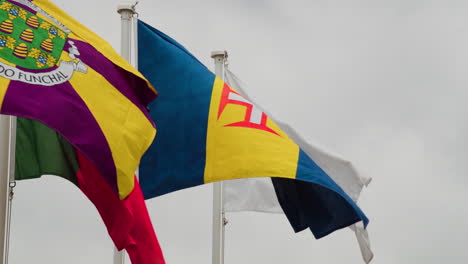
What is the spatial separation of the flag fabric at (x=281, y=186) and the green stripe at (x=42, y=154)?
4335mm

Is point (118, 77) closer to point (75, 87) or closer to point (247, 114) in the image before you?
point (75, 87)

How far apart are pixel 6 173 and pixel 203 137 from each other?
3485 millimetres

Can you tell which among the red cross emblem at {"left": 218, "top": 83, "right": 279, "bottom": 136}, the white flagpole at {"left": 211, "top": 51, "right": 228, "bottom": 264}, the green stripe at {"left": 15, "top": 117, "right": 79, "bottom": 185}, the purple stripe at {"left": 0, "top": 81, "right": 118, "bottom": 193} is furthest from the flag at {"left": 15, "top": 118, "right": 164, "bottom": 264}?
the white flagpole at {"left": 211, "top": 51, "right": 228, "bottom": 264}

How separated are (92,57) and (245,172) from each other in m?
3.46

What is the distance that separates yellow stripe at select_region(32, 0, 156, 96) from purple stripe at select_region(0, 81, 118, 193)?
46.1 inches

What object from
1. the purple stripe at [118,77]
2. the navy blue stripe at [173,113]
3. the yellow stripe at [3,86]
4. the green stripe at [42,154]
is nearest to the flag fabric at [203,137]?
the navy blue stripe at [173,113]

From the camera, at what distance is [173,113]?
619 inches

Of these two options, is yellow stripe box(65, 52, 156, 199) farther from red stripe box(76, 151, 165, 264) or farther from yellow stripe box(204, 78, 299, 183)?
yellow stripe box(204, 78, 299, 183)

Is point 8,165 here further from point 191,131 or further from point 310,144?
point 310,144

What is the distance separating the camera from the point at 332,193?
16.5 meters

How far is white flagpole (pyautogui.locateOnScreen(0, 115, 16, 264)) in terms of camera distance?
12.6 m

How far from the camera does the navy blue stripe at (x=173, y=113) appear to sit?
15.5 m

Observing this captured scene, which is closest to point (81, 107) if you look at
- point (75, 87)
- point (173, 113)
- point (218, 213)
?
point (75, 87)

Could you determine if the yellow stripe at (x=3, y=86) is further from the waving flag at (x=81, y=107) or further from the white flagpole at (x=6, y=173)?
the white flagpole at (x=6, y=173)
